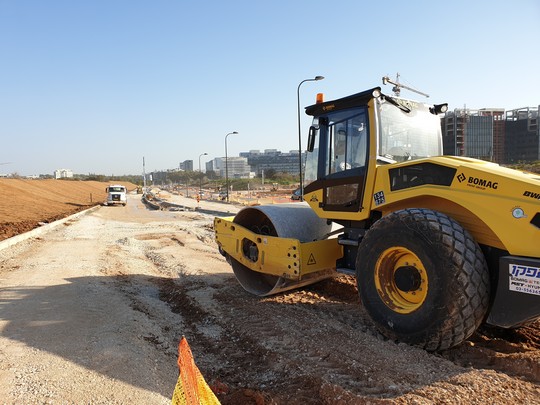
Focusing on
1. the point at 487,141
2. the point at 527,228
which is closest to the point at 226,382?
the point at 527,228

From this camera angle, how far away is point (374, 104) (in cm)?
500

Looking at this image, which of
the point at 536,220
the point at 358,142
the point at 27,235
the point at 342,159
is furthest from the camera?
the point at 27,235

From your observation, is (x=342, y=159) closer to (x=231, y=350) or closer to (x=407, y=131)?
(x=407, y=131)

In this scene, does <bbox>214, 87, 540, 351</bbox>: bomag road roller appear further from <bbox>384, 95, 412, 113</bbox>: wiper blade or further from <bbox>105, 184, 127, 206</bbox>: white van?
<bbox>105, 184, 127, 206</bbox>: white van

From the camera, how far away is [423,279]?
Answer: 13.3 ft

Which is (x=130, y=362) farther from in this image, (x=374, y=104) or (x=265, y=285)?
(x=374, y=104)

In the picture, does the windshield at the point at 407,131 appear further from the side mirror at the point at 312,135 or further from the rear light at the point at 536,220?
the rear light at the point at 536,220

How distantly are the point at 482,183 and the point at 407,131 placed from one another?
5.68 ft

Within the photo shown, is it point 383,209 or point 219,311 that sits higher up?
point 383,209

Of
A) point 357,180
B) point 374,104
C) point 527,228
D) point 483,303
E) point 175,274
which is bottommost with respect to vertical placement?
point 175,274

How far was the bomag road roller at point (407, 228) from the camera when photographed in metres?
3.64

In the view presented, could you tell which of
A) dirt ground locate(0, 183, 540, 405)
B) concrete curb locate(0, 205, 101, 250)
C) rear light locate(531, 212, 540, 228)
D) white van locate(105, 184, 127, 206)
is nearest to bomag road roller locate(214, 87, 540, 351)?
rear light locate(531, 212, 540, 228)

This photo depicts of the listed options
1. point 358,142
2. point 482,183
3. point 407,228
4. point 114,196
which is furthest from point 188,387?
point 114,196

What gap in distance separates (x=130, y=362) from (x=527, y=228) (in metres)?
3.80
